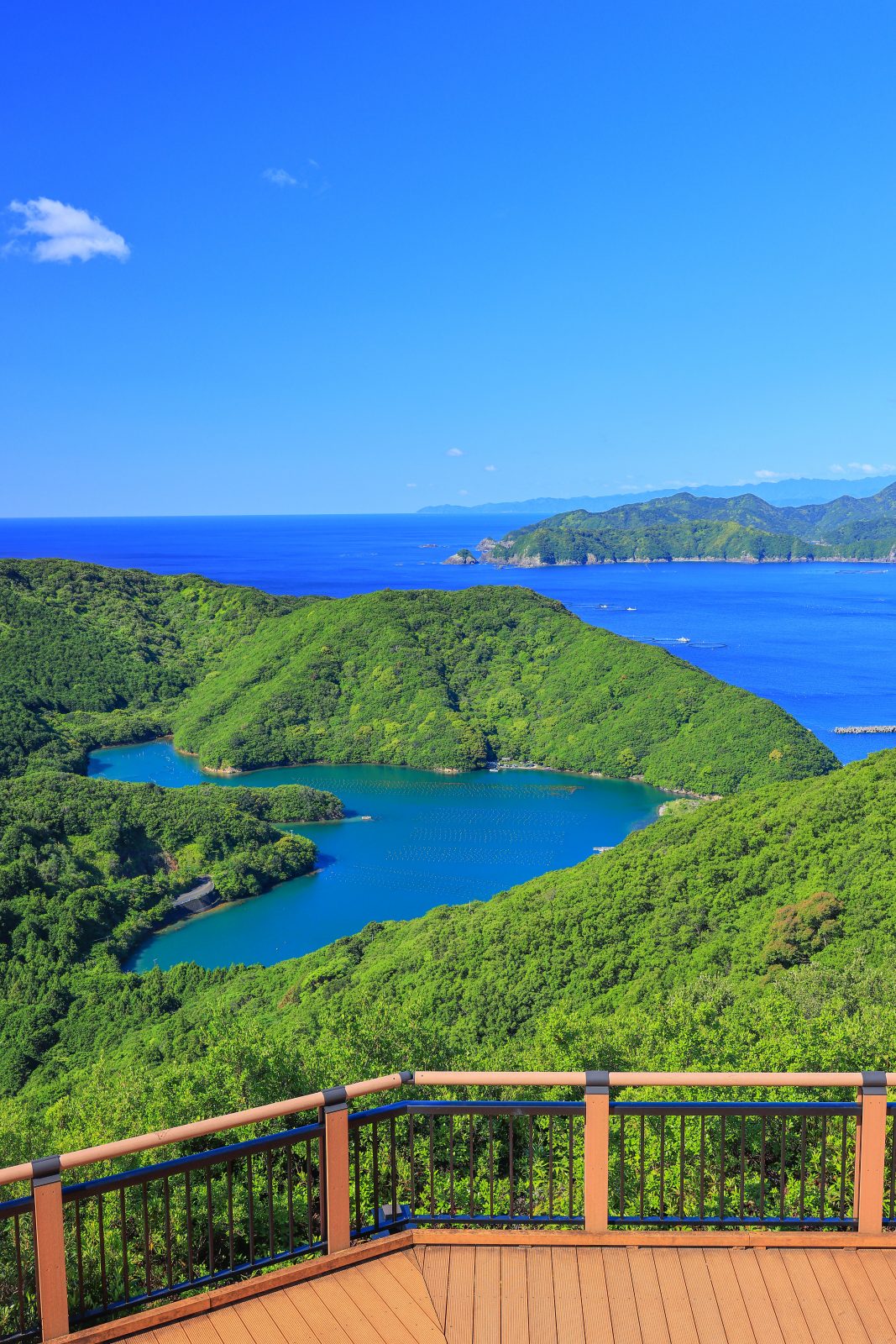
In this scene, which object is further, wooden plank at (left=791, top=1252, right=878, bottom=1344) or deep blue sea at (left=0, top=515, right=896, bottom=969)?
deep blue sea at (left=0, top=515, right=896, bottom=969)

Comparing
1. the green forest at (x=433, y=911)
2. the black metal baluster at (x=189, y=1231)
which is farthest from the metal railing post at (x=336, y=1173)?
the green forest at (x=433, y=911)

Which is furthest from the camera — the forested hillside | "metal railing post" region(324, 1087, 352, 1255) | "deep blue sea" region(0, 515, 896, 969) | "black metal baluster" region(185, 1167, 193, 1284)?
"deep blue sea" region(0, 515, 896, 969)

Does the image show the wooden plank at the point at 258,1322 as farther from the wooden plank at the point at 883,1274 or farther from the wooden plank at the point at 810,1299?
the wooden plank at the point at 883,1274

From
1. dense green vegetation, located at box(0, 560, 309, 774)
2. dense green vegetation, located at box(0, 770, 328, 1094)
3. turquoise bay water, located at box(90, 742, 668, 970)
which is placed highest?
dense green vegetation, located at box(0, 560, 309, 774)

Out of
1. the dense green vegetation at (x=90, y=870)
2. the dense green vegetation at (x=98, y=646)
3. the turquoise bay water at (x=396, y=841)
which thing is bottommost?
the turquoise bay water at (x=396, y=841)

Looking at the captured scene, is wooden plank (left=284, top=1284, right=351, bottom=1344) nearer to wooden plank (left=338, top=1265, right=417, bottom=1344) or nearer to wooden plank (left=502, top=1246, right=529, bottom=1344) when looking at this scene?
wooden plank (left=338, top=1265, right=417, bottom=1344)

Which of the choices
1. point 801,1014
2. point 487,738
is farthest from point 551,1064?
point 487,738

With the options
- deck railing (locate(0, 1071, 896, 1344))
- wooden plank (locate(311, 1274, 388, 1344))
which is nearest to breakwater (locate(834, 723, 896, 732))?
Answer: deck railing (locate(0, 1071, 896, 1344))
